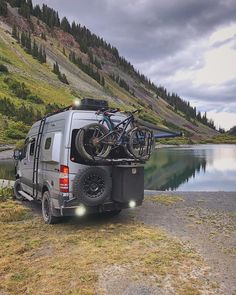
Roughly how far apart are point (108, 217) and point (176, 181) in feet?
62.2

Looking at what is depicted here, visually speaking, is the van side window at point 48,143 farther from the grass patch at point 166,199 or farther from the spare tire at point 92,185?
the grass patch at point 166,199

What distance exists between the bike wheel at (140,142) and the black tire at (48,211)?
2.70m

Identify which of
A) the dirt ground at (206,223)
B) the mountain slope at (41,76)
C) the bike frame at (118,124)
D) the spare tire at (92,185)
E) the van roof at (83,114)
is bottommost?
the dirt ground at (206,223)

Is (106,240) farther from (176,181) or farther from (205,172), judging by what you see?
(205,172)

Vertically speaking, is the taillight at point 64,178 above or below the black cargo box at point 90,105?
below

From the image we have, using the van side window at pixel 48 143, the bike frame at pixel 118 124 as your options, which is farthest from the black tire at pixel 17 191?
the bike frame at pixel 118 124

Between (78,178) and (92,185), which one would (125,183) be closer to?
(92,185)

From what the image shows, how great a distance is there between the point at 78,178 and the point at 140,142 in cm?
221

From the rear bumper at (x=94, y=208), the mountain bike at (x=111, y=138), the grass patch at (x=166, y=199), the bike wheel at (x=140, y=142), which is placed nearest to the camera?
the rear bumper at (x=94, y=208)

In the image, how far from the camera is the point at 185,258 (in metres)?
7.62

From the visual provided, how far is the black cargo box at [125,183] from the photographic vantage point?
10.1 metres

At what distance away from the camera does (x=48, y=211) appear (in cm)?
1079

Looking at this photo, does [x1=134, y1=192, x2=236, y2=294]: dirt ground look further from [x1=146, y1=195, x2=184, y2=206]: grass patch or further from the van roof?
the van roof

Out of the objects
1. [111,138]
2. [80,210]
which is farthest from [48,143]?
[80,210]
